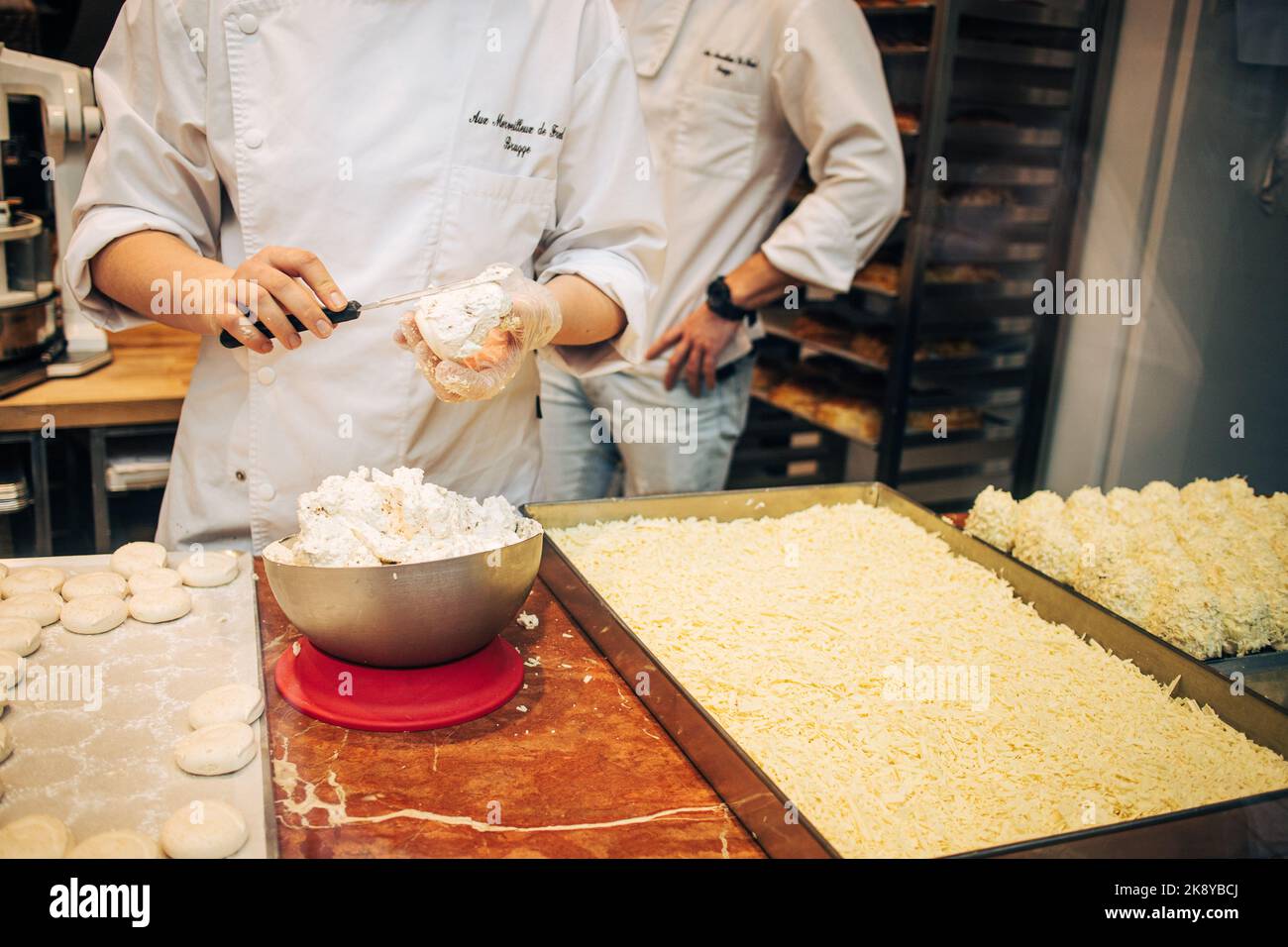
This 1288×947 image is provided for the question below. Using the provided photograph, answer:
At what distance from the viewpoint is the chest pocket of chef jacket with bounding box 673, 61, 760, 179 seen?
2420mm

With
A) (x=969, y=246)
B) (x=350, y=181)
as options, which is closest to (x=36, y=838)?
(x=350, y=181)

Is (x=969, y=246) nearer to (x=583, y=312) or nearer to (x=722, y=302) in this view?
(x=722, y=302)

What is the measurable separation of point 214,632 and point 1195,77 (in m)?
1.59

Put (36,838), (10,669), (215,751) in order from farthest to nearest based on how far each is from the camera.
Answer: (10,669), (215,751), (36,838)

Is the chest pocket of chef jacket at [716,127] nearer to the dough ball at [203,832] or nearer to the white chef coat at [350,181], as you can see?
the white chef coat at [350,181]

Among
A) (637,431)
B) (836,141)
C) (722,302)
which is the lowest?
(637,431)

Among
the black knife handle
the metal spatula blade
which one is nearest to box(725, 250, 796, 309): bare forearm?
the metal spatula blade

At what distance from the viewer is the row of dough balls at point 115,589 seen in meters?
1.22

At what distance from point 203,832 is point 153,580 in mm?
549

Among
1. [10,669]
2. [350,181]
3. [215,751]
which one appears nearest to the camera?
[215,751]

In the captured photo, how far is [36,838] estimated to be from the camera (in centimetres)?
83

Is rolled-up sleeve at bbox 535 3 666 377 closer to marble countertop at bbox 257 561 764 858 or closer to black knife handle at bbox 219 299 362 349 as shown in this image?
black knife handle at bbox 219 299 362 349

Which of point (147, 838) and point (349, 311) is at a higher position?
point (349, 311)
